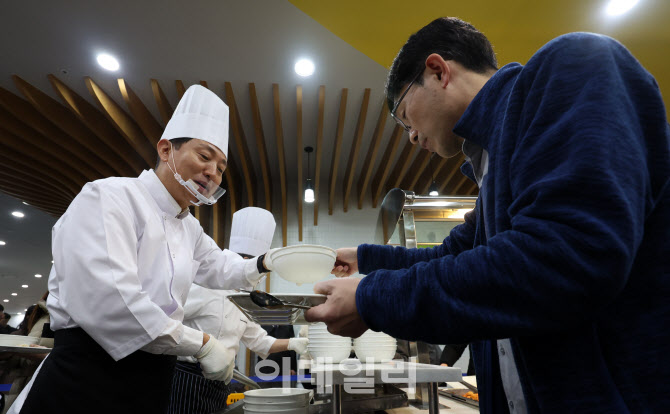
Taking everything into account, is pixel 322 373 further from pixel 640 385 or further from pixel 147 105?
pixel 147 105

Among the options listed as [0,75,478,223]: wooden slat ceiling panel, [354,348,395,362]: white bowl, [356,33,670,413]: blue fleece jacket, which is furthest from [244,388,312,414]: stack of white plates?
[0,75,478,223]: wooden slat ceiling panel

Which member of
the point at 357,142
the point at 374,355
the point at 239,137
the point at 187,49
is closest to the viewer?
the point at 374,355

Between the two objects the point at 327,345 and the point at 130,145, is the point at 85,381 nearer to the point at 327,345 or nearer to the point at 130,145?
the point at 327,345

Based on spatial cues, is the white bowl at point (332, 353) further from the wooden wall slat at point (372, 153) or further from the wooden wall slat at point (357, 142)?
the wooden wall slat at point (372, 153)

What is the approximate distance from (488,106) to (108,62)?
14.6ft

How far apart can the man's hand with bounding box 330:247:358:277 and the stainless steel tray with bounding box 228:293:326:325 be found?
0.51 meters

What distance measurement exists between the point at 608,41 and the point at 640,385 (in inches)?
20.0

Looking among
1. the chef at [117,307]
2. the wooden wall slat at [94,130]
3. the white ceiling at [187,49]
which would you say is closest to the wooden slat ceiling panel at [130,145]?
the wooden wall slat at [94,130]

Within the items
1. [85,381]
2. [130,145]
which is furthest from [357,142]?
[85,381]

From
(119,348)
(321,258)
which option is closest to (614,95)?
(321,258)

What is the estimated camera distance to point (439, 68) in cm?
92

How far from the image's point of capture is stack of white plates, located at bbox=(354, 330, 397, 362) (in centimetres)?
151

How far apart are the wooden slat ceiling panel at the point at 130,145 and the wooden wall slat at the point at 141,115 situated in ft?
0.04

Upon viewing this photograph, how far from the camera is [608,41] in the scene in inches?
22.4
